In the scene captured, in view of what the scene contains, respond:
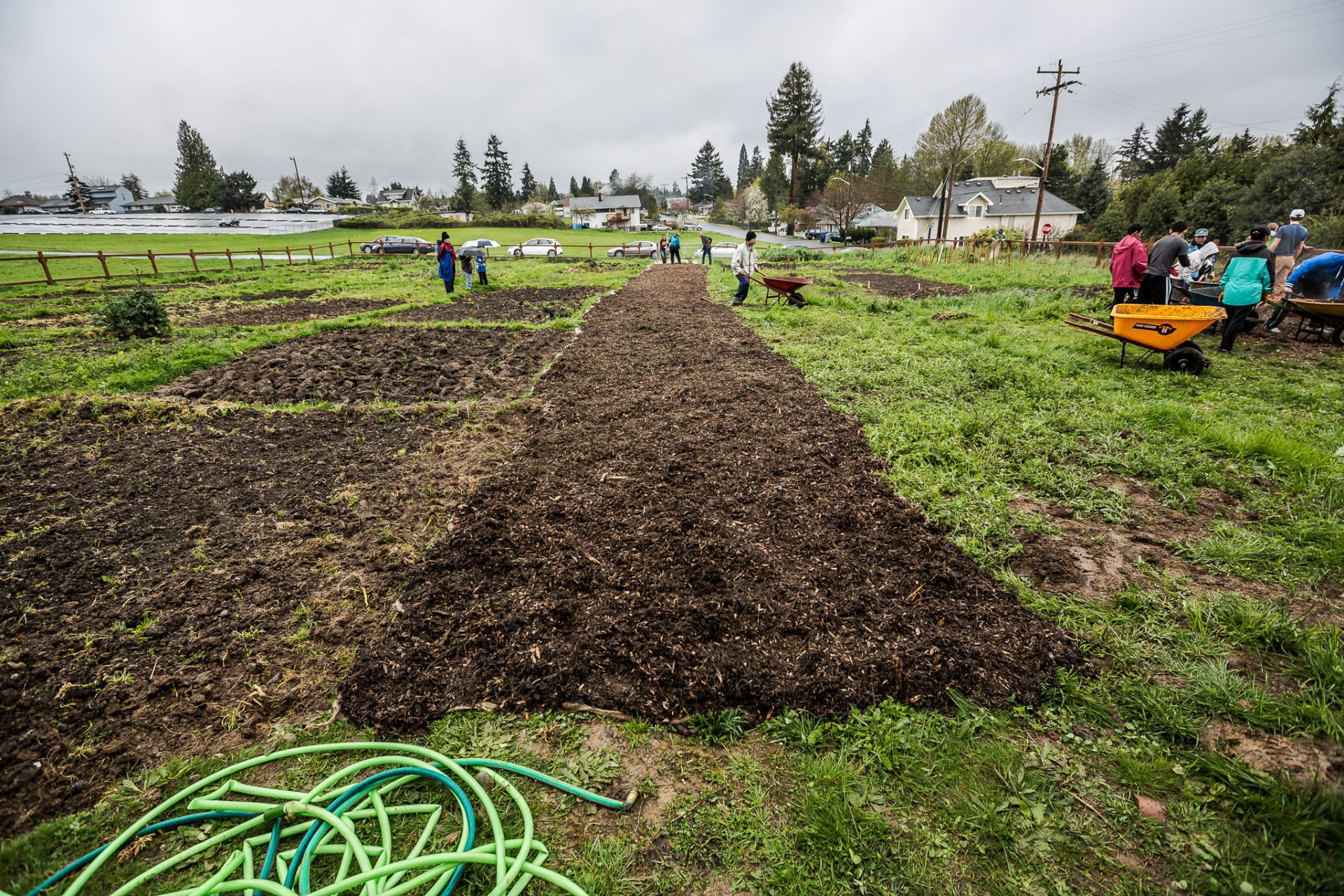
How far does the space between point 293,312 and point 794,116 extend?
2639 inches

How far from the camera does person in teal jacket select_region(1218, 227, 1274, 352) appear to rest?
814cm

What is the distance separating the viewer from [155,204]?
3644 inches

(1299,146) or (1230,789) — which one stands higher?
(1299,146)

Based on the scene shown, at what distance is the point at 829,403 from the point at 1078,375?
370cm

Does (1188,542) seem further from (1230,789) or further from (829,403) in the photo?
(829,403)

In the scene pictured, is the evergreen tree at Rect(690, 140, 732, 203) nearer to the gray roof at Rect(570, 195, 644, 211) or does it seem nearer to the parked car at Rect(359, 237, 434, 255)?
the gray roof at Rect(570, 195, 644, 211)

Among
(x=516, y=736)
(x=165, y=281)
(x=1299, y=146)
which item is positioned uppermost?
(x=1299, y=146)

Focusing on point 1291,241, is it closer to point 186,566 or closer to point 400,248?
point 186,566

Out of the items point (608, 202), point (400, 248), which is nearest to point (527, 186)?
point (608, 202)

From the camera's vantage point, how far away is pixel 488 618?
10.8 feet

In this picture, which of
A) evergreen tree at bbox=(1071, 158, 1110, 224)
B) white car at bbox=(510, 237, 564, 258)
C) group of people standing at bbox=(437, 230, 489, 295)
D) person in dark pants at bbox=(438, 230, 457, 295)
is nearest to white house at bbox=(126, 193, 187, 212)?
white car at bbox=(510, 237, 564, 258)

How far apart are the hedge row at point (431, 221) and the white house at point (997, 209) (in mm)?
44373

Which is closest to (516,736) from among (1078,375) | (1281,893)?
(1281,893)

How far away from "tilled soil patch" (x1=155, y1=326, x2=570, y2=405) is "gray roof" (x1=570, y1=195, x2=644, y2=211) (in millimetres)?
93056
